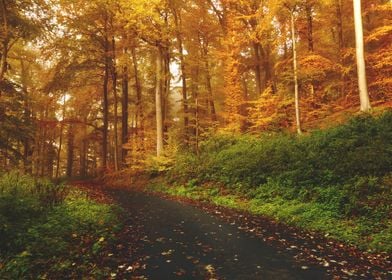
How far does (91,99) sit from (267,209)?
25866 millimetres

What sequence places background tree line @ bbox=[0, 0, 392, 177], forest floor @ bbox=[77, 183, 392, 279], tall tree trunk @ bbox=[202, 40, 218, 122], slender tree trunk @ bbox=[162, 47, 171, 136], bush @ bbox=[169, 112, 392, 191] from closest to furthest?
forest floor @ bbox=[77, 183, 392, 279] < bush @ bbox=[169, 112, 392, 191] < background tree line @ bbox=[0, 0, 392, 177] < slender tree trunk @ bbox=[162, 47, 171, 136] < tall tree trunk @ bbox=[202, 40, 218, 122]

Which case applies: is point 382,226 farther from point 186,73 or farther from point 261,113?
point 186,73

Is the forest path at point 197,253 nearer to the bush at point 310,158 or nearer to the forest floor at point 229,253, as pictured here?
the forest floor at point 229,253

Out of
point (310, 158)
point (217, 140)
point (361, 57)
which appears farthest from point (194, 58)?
point (310, 158)

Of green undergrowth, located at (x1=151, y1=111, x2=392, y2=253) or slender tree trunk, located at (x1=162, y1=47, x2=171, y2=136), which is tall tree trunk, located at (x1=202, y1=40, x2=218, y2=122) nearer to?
slender tree trunk, located at (x1=162, y1=47, x2=171, y2=136)

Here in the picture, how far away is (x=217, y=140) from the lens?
20.9 meters

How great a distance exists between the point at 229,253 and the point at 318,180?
5.64 meters

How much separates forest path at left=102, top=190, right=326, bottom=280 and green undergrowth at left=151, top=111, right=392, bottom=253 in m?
2.29

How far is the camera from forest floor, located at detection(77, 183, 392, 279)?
6434mm

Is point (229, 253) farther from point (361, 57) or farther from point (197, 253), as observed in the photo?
point (361, 57)

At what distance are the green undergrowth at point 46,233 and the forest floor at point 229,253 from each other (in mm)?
505

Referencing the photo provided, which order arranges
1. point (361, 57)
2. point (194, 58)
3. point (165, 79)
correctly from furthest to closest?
point (194, 58)
point (165, 79)
point (361, 57)

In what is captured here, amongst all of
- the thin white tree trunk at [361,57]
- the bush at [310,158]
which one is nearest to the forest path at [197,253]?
the bush at [310,158]

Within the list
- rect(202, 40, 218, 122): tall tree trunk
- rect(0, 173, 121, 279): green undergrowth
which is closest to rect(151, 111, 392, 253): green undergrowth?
rect(0, 173, 121, 279): green undergrowth
